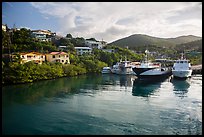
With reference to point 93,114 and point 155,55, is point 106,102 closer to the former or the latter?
point 93,114

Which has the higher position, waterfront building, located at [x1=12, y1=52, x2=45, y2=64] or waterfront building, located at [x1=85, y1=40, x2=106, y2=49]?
waterfront building, located at [x1=85, y1=40, x2=106, y2=49]

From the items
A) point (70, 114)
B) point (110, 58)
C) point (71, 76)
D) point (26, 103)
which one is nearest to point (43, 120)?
point (70, 114)

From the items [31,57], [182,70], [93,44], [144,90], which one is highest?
[93,44]

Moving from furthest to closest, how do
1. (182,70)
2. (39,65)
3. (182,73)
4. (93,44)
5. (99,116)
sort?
(93,44)
(182,70)
(182,73)
(39,65)
(99,116)

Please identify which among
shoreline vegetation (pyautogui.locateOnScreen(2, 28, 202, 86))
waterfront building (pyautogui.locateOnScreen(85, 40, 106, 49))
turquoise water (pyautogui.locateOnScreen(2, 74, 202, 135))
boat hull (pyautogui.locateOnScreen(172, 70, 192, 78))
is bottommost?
turquoise water (pyautogui.locateOnScreen(2, 74, 202, 135))

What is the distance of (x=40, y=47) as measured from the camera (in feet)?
66.5

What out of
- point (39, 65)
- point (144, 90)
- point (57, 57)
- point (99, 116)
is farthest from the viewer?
point (57, 57)

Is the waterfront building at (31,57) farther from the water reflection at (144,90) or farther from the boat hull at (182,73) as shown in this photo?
the boat hull at (182,73)

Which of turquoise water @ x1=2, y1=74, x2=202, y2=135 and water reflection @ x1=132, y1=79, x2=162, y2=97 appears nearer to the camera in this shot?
turquoise water @ x1=2, y1=74, x2=202, y2=135

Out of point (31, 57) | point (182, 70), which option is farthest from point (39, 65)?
point (182, 70)

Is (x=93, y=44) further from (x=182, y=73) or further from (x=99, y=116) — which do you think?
(x=99, y=116)

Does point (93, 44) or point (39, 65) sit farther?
point (93, 44)

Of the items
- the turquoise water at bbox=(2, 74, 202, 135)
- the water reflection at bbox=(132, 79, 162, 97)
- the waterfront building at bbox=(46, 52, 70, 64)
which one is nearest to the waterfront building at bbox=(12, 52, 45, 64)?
the waterfront building at bbox=(46, 52, 70, 64)

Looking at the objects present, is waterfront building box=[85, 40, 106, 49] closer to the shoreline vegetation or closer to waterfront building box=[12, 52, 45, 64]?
the shoreline vegetation
